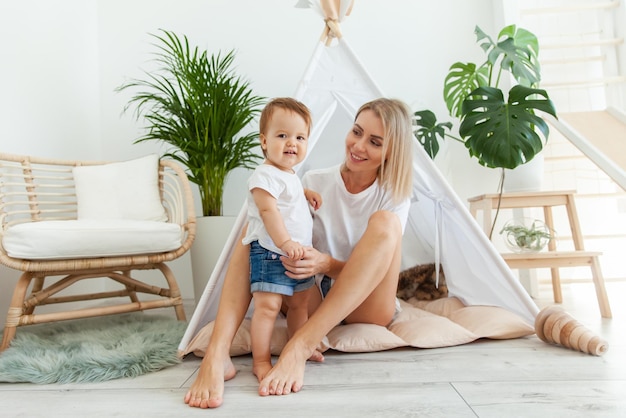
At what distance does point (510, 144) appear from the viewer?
1.87 metres

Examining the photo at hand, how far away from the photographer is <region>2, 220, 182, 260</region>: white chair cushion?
5.21 feet

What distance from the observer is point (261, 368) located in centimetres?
120

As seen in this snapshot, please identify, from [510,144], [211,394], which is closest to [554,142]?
[510,144]

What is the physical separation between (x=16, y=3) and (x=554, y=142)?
10.4ft

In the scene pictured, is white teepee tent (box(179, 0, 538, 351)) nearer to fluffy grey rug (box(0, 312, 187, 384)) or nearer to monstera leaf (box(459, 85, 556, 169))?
fluffy grey rug (box(0, 312, 187, 384))

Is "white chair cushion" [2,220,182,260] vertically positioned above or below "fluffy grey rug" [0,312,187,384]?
above

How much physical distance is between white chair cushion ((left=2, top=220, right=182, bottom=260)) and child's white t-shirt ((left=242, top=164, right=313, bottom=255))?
666 millimetres

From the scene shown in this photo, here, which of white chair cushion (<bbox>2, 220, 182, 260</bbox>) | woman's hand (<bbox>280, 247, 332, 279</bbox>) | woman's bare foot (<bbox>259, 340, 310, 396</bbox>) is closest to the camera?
woman's bare foot (<bbox>259, 340, 310, 396</bbox>)

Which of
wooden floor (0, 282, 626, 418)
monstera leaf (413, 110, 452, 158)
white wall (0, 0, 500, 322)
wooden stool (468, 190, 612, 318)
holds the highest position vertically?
white wall (0, 0, 500, 322)

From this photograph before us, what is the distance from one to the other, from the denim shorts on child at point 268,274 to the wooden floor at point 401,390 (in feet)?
0.77

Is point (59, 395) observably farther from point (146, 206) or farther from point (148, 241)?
point (146, 206)

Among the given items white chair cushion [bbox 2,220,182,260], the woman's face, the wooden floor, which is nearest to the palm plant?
white chair cushion [bbox 2,220,182,260]

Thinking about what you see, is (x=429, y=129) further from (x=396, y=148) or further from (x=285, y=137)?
(x=285, y=137)

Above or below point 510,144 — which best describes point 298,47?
above
